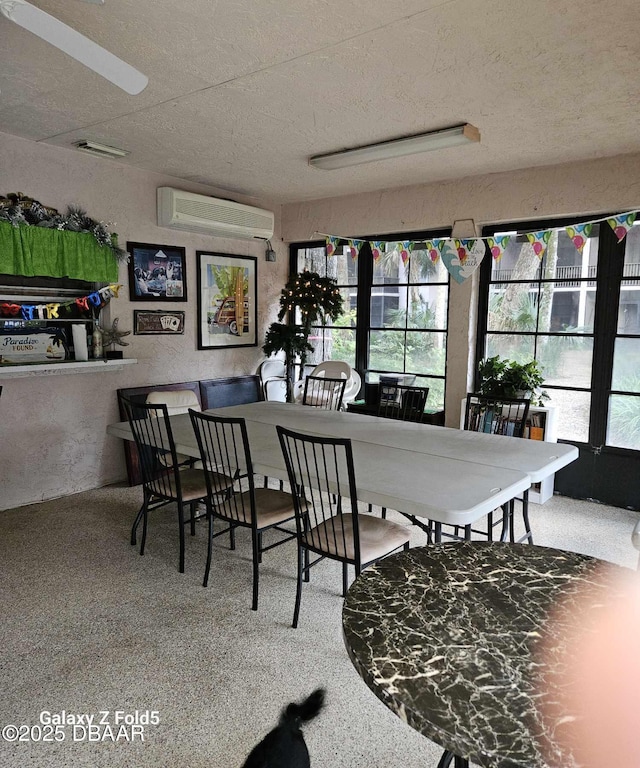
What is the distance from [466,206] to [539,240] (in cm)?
72

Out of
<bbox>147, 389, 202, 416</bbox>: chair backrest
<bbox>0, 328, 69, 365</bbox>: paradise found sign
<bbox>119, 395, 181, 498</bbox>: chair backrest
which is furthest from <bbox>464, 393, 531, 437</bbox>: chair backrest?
<bbox>0, 328, 69, 365</bbox>: paradise found sign

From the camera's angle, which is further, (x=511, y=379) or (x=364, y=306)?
(x=364, y=306)

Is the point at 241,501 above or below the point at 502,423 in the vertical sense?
below

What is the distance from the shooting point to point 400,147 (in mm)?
3717

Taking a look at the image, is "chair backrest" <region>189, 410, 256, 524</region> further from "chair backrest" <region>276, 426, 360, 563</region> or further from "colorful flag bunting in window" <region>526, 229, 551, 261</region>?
"colorful flag bunting in window" <region>526, 229, 551, 261</region>

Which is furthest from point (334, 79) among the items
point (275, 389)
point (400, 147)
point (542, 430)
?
point (275, 389)

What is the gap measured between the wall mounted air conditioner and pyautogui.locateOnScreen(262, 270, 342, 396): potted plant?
2.09 feet

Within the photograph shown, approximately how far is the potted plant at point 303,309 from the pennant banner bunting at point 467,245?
14.1 inches

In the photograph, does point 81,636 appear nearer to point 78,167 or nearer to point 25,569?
point 25,569

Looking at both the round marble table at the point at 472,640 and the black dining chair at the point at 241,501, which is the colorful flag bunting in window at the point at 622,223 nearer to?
the black dining chair at the point at 241,501

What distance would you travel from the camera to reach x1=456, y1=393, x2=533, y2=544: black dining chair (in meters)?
3.06

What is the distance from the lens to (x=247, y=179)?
4.89 m

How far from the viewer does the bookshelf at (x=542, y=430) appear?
4254 millimetres

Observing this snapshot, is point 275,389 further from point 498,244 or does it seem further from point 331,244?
point 498,244
